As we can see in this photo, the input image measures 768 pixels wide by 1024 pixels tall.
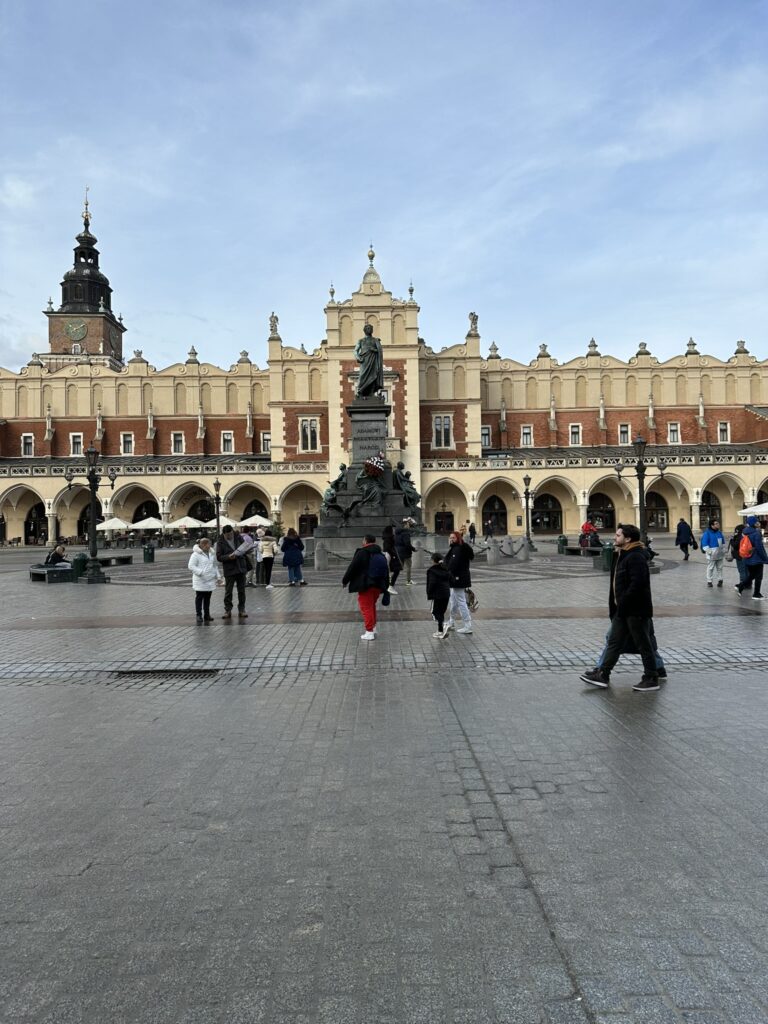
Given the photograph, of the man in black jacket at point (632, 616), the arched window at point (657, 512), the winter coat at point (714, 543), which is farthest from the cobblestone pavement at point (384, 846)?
the arched window at point (657, 512)

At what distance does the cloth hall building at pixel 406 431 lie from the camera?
160 feet

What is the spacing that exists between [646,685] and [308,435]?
46630mm

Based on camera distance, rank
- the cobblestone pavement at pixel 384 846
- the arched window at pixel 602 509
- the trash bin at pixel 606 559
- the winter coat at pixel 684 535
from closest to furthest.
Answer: the cobblestone pavement at pixel 384 846, the trash bin at pixel 606 559, the winter coat at pixel 684 535, the arched window at pixel 602 509

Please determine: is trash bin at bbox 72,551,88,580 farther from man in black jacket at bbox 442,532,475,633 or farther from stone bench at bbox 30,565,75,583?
man in black jacket at bbox 442,532,475,633

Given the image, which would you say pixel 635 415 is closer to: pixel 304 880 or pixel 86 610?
pixel 86 610

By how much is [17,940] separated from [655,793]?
349 centimetres

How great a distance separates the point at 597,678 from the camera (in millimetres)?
7328

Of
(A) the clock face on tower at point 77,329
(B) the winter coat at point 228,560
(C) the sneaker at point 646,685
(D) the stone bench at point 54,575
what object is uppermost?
(A) the clock face on tower at point 77,329

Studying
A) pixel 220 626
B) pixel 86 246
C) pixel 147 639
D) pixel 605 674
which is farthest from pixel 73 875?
pixel 86 246

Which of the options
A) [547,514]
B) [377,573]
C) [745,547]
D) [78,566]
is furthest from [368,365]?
[547,514]

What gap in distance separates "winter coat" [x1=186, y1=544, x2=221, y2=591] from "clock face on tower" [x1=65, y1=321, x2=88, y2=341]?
7622 cm

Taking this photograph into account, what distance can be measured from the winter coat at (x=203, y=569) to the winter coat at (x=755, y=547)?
10.1m

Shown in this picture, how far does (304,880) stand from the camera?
3457mm

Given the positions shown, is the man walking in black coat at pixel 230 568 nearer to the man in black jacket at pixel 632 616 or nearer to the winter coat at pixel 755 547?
the man in black jacket at pixel 632 616
